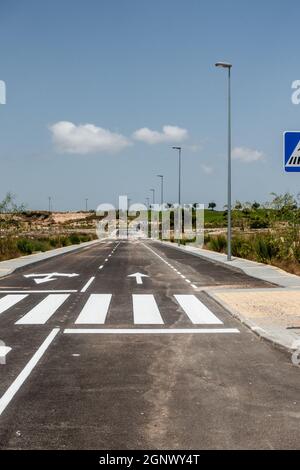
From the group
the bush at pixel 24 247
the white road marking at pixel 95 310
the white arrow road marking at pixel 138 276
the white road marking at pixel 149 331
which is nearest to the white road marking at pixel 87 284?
the white road marking at pixel 95 310

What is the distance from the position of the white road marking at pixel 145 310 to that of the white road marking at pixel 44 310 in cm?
184

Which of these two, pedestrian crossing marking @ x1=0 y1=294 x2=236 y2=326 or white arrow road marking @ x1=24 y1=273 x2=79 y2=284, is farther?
white arrow road marking @ x1=24 y1=273 x2=79 y2=284

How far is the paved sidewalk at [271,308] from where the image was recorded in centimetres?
880

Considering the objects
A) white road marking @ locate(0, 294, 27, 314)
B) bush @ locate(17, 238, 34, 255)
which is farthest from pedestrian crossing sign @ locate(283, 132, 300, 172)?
bush @ locate(17, 238, 34, 255)

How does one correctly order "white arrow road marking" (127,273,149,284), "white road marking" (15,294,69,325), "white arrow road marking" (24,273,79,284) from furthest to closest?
1. "white arrow road marking" (24,273,79,284)
2. "white arrow road marking" (127,273,149,284)
3. "white road marking" (15,294,69,325)

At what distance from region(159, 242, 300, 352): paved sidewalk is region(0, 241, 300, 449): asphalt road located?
0.27 metres

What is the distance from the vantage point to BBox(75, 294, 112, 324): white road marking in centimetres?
1049

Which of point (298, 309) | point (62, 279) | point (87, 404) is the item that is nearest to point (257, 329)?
point (298, 309)

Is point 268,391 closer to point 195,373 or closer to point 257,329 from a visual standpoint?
point 195,373

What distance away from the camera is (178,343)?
859cm

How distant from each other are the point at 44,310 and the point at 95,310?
3.83 feet

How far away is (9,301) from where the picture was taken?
1310 centimetres

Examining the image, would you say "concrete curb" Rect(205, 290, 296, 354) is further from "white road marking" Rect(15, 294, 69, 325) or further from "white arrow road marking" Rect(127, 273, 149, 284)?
"white arrow road marking" Rect(127, 273, 149, 284)
